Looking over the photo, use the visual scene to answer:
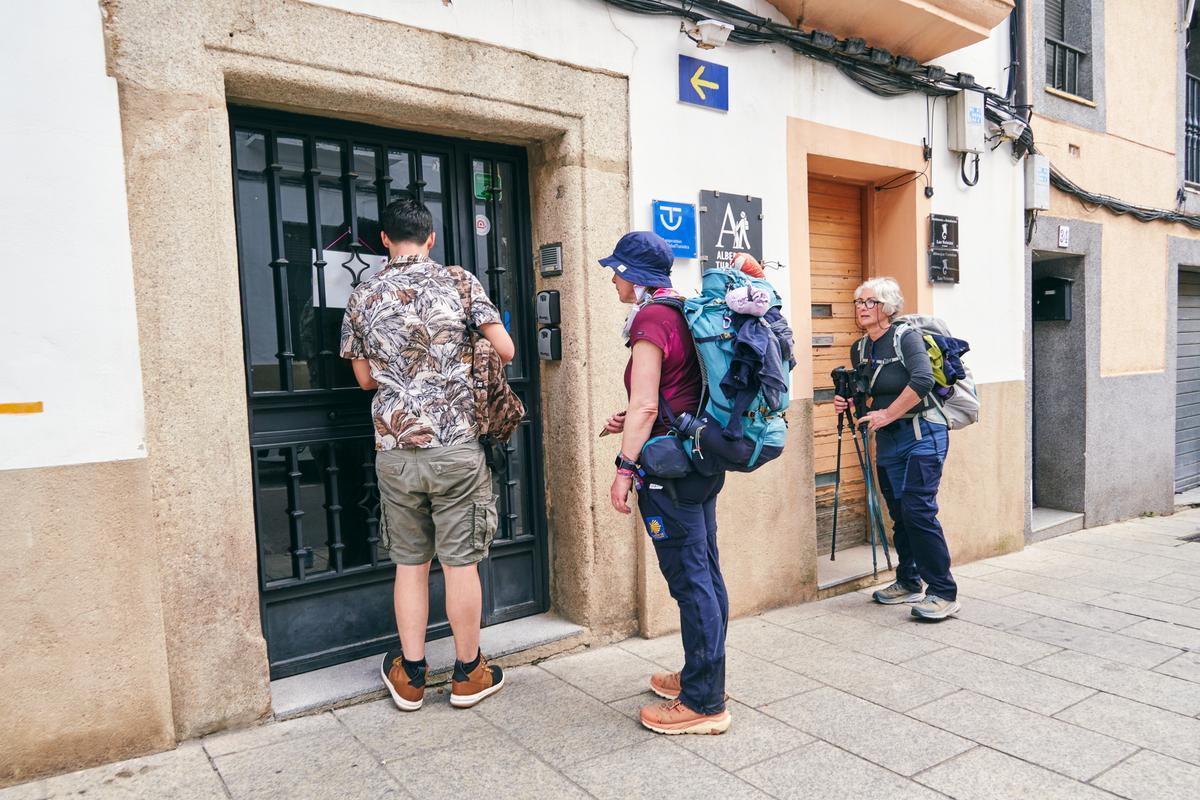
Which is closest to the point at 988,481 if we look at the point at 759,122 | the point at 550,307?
the point at 759,122

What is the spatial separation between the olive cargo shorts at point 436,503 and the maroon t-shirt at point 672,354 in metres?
0.79

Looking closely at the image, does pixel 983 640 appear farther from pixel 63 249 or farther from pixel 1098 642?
pixel 63 249

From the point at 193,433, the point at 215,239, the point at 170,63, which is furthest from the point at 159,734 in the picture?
the point at 170,63

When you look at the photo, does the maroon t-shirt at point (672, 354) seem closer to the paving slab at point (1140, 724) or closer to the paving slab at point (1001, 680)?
the paving slab at point (1001, 680)

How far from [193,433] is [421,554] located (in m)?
0.99

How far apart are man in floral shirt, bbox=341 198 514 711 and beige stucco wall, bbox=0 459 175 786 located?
0.87 m

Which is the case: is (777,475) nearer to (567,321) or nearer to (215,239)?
(567,321)

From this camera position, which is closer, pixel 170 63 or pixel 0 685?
pixel 0 685

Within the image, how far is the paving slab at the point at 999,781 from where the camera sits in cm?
278

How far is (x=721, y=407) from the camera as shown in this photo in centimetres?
304

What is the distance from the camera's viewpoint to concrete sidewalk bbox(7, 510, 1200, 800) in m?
2.83

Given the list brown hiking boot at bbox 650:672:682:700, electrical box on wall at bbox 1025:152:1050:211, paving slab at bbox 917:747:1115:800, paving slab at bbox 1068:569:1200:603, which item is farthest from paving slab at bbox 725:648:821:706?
electrical box on wall at bbox 1025:152:1050:211

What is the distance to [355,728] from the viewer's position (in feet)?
10.7

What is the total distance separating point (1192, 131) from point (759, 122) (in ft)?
22.8
